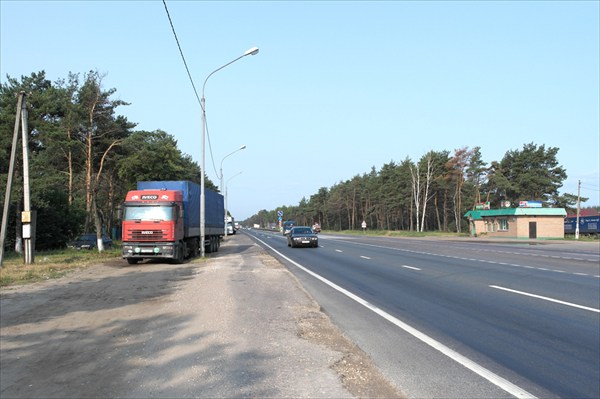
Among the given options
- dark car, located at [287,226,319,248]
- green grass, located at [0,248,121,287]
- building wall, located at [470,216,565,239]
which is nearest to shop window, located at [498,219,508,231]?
building wall, located at [470,216,565,239]

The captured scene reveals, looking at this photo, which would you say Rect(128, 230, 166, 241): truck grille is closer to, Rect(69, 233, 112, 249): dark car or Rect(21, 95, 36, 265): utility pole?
Rect(21, 95, 36, 265): utility pole

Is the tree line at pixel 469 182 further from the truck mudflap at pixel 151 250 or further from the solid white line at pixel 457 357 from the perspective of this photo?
the solid white line at pixel 457 357

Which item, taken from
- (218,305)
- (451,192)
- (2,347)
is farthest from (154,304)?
(451,192)

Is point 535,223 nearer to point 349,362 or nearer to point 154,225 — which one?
point 154,225

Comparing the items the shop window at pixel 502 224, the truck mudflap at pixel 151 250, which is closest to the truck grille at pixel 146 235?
the truck mudflap at pixel 151 250

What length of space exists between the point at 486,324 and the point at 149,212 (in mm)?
16552

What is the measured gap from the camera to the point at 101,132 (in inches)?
1534

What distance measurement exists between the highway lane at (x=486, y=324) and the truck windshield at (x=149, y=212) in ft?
25.2

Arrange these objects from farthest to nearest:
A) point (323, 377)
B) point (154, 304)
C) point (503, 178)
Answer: point (503, 178)
point (154, 304)
point (323, 377)

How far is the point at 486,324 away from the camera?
841 cm

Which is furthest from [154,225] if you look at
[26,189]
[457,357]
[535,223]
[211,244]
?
[535,223]

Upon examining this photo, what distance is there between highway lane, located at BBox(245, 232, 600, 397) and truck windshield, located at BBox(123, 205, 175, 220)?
25.2ft

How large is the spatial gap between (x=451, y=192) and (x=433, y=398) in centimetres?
9444

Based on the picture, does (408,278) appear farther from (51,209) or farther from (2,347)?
(51,209)
